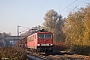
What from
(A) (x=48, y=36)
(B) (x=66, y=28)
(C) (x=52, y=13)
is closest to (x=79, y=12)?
(B) (x=66, y=28)

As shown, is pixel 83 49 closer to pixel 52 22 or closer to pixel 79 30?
pixel 79 30

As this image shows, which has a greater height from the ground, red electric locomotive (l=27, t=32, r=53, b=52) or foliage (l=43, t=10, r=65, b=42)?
foliage (l=43, t=10, r=65, b=42)

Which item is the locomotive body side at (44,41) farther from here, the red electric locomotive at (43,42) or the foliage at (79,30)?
the foliage at (79,30)

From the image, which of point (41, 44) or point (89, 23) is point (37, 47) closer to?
point (41, 44)

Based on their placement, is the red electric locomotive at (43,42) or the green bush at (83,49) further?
the green bush at (83,49)

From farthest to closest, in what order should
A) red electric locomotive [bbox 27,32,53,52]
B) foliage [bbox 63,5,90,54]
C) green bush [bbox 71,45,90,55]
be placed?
foliage [bbox 63,5,90,54] < green bush [bbox 71,45,90,55] < red electric locomotive [bbox 27,32,53,52]

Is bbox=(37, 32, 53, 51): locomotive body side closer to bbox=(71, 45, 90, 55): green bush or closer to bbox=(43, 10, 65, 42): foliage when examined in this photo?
bbox=(71, 45, 90, 55): green bush

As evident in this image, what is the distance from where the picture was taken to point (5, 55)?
20.1 metres

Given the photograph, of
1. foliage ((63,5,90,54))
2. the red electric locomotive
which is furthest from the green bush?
the red electric locomotive

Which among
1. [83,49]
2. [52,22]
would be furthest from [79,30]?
[52,22]

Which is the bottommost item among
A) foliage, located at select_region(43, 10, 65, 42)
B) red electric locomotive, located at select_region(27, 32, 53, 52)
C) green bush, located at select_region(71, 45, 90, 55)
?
green bush, located at select_region(71, 45, 90, 55)

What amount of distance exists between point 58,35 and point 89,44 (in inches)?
1244

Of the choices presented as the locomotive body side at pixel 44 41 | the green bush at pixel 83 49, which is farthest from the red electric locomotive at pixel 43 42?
the green bush at pixel 83 49

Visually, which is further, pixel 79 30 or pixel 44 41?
pixel 79 30
